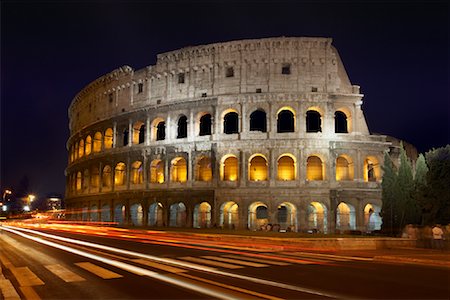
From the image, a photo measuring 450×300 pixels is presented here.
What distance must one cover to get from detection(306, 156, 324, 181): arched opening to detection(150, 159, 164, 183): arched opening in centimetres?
1359

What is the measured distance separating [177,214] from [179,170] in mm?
4163

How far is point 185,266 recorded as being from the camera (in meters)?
12.0

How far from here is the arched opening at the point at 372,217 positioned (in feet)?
119

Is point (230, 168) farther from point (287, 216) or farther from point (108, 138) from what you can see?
point (108, 138)

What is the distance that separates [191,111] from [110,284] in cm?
3032

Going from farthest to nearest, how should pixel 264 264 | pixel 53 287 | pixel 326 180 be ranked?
pixel 326 180, pixel 264 264, pixel 53 287

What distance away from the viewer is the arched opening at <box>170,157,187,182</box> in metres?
40.9

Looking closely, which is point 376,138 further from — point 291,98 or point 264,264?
point 264,264

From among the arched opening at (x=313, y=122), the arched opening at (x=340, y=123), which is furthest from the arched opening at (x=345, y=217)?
the arched opening at (x=340, y=123)

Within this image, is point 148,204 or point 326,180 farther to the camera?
point 148,204

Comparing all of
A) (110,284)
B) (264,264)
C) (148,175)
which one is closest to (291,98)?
(148,175)

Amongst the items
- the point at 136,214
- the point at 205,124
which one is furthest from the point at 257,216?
the point at 136,214

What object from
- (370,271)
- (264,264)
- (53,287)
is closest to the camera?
(53,287)

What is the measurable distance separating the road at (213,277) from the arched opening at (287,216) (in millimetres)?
20774
